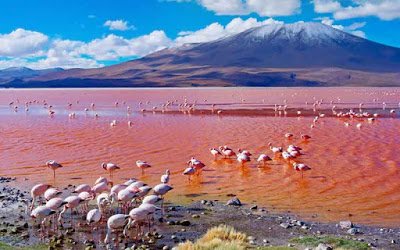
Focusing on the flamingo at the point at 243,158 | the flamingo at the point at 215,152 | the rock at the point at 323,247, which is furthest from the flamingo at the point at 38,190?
the flamingo at the point at 215,152

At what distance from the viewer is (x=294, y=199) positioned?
1611cm

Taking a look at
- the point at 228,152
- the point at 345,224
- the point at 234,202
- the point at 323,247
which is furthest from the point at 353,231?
the point at 228,152

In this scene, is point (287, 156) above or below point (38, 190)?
below

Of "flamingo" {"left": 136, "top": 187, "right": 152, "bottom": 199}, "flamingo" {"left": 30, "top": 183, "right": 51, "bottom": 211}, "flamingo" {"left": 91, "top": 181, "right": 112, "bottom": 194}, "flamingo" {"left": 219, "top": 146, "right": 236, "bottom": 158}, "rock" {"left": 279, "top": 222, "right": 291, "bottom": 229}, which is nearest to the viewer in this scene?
"rock" {"left": 279, "top": 222, "right": 291, "bottom": 229}

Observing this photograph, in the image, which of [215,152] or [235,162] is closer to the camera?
[235,162]

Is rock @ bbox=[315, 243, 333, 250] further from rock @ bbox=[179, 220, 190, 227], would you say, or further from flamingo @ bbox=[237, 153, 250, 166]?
flamingo @ bbox=[237, 153, 250, 166]

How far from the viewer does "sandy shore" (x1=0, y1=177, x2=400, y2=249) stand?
38.3 feet

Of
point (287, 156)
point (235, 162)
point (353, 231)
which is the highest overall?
point (287, 156)

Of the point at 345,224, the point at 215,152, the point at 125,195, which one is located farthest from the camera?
the point at 215,152

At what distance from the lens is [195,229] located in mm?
12680

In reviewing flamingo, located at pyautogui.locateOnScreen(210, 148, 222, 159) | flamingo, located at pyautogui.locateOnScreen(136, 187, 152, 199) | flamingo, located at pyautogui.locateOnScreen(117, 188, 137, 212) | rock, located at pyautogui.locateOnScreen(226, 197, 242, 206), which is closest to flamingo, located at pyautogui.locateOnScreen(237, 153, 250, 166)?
flamingo, located at pyautogui.locateOnScreen(210, 148, 222, 159)

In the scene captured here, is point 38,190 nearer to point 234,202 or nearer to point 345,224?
point 234,202

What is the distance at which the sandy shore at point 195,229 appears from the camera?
11.7 m

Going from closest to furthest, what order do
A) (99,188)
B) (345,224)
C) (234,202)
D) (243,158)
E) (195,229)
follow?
1. (195,229)
2. (345,224)
3. (99,188)
4. (234,202)
5. (243,158)
